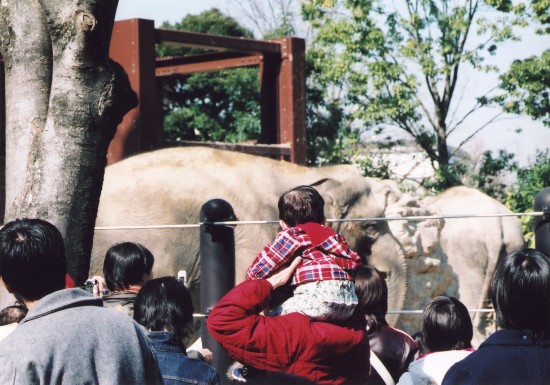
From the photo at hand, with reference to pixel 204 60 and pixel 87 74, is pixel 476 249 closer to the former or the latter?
pixel 204 60

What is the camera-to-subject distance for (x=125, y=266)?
15.3ft

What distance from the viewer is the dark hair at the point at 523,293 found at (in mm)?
2891

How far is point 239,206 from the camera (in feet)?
37.0

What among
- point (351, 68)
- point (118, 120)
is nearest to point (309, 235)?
point (118, 120)

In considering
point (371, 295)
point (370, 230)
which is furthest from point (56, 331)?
point (370, 230)

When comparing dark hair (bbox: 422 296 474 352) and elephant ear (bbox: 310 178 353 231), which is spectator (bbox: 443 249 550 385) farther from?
elephant ear (bbox: 310 178 353 231)

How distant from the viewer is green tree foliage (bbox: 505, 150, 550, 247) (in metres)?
16.5

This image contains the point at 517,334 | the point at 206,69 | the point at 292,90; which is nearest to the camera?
the point at 517,334

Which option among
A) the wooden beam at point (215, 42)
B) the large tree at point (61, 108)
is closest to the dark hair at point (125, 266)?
the large tree at point (61, 108)

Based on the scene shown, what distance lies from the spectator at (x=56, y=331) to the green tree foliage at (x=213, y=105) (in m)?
14.7

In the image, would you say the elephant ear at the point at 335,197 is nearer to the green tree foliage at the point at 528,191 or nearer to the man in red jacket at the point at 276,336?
the green tree foliage at the point at 528,191

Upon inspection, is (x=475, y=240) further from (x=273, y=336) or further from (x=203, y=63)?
(x=273, y=336)

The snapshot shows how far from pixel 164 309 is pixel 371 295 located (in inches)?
48.8

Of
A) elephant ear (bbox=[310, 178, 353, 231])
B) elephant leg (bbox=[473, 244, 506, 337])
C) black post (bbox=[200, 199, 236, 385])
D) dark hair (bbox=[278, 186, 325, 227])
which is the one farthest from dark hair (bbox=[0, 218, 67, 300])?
elephant leg (bbox=[473, 244, 506, 337])
